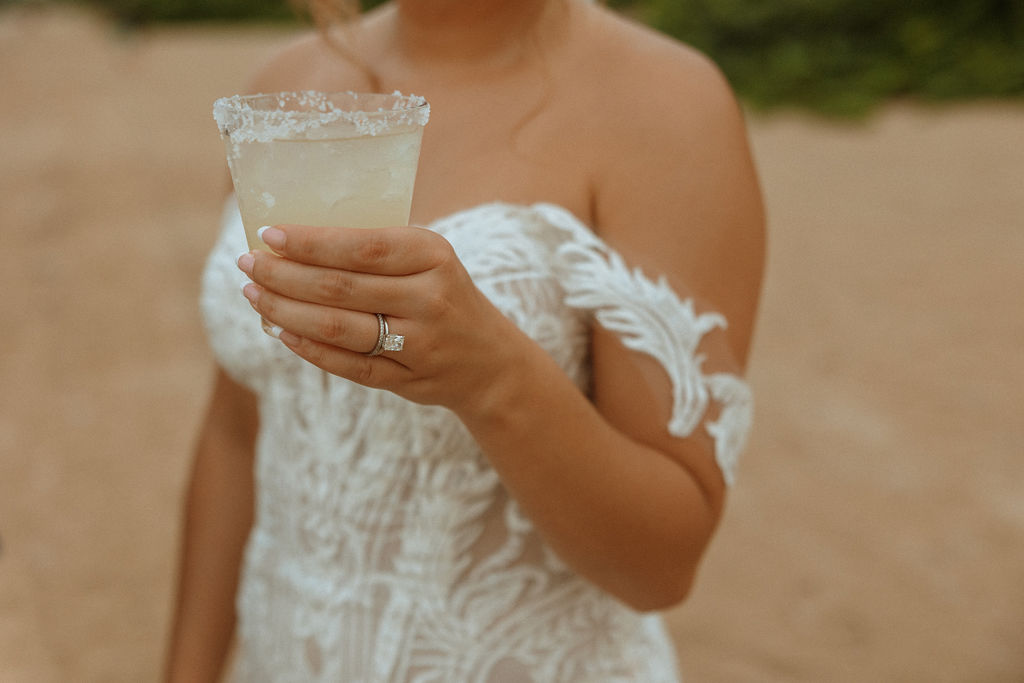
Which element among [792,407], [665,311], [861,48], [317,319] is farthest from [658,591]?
[861,48]

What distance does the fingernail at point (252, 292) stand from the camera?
1.05 metres

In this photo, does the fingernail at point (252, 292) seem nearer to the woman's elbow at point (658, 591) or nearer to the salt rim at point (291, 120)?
the salt rim at point (291, 120)

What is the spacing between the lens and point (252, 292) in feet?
3.48

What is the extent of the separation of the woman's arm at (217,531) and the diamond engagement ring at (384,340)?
998 millimetres

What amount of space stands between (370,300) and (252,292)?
0.13m

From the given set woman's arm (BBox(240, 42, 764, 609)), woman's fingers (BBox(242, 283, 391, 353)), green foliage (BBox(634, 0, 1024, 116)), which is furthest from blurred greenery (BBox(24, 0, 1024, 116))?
woman's fingers (BBox(242, 283, 391, 353))

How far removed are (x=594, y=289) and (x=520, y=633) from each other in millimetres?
598

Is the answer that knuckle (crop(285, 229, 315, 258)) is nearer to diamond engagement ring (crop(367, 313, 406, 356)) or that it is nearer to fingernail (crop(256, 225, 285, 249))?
fingernail (crop(256, 225, 285, 249))

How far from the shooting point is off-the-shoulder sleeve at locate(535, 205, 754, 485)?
155 centimetres

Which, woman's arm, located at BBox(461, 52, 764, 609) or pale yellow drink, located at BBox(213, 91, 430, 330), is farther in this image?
woman's arm, located at BBox(461, 52, 764, 609)

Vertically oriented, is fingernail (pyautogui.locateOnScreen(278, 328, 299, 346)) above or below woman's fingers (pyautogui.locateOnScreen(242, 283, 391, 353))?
below

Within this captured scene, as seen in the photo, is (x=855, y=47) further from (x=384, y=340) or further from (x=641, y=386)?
(x=384, y=340)

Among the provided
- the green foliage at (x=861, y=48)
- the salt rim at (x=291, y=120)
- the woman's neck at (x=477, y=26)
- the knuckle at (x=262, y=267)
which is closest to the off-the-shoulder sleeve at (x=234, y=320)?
the woman's neck at (x=477, y=26)

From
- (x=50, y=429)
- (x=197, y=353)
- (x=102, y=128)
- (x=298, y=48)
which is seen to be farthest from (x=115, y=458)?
(x=102, y=128)
